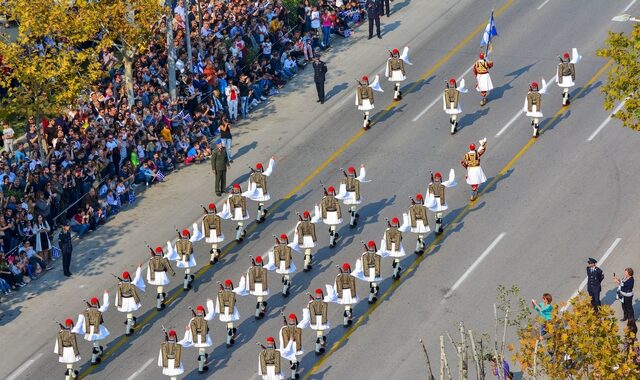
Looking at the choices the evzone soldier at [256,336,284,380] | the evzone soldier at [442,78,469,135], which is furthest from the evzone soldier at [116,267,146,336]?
the evzone soldier at [442,78,469,135]

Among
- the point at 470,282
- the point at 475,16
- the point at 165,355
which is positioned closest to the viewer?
the point at 165,355

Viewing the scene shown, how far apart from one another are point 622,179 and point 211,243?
13136 millimetres

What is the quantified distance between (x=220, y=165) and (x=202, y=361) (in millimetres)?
9367

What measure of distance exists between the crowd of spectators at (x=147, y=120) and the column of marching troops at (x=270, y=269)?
10.3 ft

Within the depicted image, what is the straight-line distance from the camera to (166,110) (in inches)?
2088

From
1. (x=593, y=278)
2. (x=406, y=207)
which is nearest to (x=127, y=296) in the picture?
(x=406, y=207)

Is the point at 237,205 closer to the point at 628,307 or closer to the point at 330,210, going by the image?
the point at 330,210

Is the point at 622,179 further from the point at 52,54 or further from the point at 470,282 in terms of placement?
the point at 52,54

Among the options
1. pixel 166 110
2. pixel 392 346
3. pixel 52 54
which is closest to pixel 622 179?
pixel 392 346

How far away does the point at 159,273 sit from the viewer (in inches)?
1794

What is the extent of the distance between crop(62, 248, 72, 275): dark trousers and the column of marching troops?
1647 mm

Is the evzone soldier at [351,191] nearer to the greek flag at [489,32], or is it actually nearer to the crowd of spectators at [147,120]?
the crowd of spectators at [147,120]

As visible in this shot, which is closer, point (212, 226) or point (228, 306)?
point (228, 306)

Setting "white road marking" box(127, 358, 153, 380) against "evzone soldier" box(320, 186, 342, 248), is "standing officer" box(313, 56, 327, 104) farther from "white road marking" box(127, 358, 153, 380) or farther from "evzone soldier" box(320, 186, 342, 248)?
"white road marking" box(127, 358, 153, 380)
